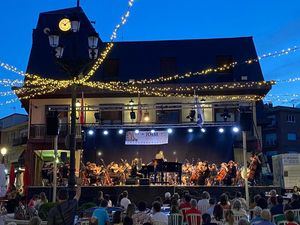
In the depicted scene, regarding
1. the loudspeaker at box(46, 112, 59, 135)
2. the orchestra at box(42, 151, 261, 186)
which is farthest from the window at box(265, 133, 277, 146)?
the loudspeaker at box(46, 112, 59, 135)

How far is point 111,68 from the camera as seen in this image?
3092 centimetres

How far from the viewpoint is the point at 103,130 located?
84.8ft

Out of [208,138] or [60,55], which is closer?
[60,55]

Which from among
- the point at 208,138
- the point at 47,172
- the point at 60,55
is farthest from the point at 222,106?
the point at 60,55

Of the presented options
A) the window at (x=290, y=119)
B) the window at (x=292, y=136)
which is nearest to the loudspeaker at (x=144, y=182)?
the window at (x=292, y=136)

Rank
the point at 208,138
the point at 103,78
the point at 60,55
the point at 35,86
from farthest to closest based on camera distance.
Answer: the point at 103,78 → the point at 35,86 → the point at 208,138 → the point at 60,55

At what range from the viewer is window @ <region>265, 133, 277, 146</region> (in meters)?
51.6

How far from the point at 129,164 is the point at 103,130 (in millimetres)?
2369

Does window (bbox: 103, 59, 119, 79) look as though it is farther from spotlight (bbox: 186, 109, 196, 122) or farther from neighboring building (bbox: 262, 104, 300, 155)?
neighboring building (bbox: 262, 104, 300, 155)

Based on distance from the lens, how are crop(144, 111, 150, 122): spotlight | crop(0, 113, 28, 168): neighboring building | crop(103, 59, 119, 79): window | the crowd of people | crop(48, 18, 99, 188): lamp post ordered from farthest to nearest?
crop(0, 113, 28, 168): neighboring building < crop(103, 59, 119, 79): window < crop(144, 111, 150, 122): spotlight < crop(48, 18, 99, 188): lamp post < the crowd of people

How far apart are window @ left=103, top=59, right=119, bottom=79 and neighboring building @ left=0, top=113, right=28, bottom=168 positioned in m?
17.0

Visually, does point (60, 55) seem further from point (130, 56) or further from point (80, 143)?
point (130, 56)

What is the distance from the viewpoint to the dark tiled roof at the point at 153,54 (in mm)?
30141

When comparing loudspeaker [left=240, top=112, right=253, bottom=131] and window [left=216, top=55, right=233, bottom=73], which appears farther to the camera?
window [left=216, top=55, right=233, bottom=73]
